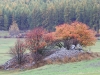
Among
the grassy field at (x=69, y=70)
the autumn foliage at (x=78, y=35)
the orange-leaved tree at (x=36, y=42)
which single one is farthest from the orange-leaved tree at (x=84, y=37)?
the grassy field at (x=69, y=70)

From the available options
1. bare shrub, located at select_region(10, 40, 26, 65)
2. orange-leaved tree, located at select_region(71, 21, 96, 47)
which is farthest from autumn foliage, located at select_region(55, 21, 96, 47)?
bare shrub, located at select_region(10, 40, 26, 65)

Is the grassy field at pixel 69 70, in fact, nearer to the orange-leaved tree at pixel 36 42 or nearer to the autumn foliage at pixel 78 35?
the orange-leaved tree at pixel 36 42

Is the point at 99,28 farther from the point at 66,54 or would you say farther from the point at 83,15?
the point at 66,54

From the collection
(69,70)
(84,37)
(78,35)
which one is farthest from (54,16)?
(69,70)

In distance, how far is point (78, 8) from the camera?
462 ft

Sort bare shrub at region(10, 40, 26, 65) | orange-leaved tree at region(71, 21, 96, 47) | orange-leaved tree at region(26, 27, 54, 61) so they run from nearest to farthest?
orange-leaved tree at region(26, 27, 54, 61)
bare shrub at region(10, 40, 26, 65)
orange-leaved tree at region(71, 21, 96, 47)

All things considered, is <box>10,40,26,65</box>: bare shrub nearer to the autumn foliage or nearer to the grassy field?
the grassy field

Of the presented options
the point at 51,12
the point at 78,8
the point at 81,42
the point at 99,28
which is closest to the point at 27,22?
the point at 51,12

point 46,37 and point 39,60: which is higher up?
point 46,37

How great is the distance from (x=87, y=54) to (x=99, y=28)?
7702 cm

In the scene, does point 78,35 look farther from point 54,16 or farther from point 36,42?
point 54,16

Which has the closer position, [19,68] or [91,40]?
[19,68]

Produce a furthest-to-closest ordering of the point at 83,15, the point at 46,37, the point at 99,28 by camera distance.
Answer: the point at 83,15 < the point at 99,28 < the point at 46,37

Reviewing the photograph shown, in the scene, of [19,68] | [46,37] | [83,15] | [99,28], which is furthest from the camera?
[83,15]
